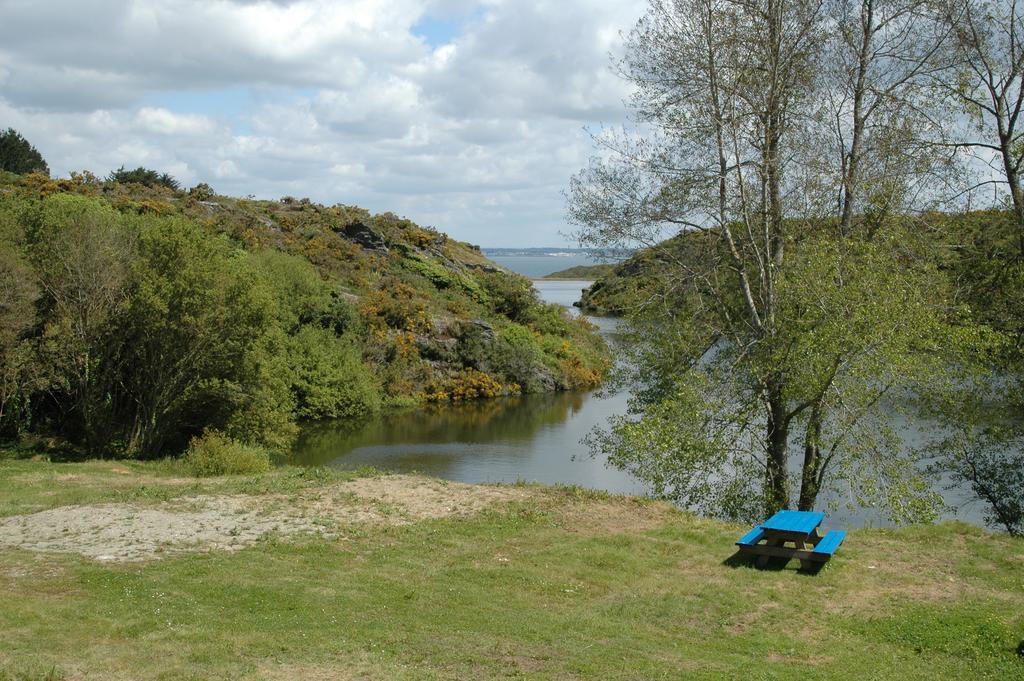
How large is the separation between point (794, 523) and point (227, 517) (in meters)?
8.71

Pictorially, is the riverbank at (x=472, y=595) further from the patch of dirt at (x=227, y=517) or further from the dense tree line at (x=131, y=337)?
the dense tree line at (x=131, y=337)

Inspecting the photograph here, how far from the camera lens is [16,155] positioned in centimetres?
6706

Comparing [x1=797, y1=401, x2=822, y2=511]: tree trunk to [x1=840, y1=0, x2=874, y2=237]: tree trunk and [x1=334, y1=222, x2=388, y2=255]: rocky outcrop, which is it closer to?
[x1=840, y1=0, x2=874, y2=237]: tree trunk

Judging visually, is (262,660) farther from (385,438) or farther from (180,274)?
(385,438)

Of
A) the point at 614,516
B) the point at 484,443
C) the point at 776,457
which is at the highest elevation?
the point at 776,457

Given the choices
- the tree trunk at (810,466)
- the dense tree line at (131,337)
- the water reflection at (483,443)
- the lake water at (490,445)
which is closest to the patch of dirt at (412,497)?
the tree trunk at (810,466)

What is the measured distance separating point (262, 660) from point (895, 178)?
14661 millimetres

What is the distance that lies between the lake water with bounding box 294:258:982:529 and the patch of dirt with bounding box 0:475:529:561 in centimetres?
656

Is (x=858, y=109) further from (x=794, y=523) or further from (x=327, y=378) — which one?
(x=327, y=378)

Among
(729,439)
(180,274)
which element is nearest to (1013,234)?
(729,439)

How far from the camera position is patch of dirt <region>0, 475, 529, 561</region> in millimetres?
12031

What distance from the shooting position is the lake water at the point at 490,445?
27.9 m

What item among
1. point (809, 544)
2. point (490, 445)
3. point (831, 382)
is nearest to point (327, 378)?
point (490, 445)

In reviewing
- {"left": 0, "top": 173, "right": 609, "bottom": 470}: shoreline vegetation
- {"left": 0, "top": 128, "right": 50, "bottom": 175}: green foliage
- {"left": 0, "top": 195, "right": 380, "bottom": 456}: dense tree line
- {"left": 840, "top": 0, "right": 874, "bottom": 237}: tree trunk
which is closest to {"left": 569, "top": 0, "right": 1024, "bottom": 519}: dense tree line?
{"left": 840, "top": 0, "right": 874, "bottom": 237}: tree trunk
